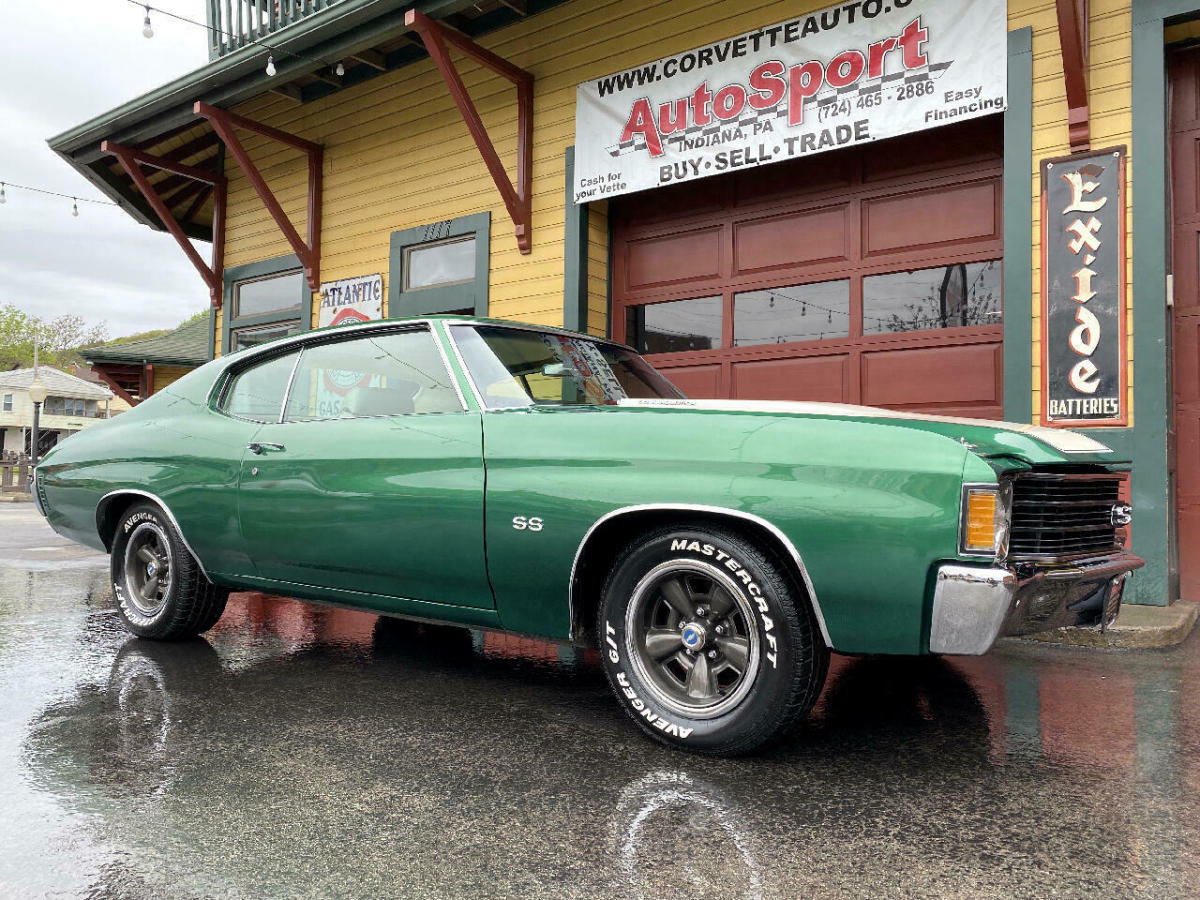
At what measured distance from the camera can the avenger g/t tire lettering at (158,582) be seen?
4.33 m

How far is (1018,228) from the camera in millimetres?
6090

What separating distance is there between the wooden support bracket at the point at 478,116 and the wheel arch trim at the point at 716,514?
6.29 m

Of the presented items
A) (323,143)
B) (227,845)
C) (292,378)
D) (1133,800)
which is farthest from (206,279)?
(1133,800)

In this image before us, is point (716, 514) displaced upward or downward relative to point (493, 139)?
downward

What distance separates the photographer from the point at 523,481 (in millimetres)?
3156

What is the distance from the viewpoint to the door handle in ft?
12.9

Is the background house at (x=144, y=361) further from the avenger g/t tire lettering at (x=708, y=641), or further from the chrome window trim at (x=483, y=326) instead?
the avenger g/t tire lettering at (x=708, y=641)

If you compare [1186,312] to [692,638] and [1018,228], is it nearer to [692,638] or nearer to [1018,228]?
[1018,228]

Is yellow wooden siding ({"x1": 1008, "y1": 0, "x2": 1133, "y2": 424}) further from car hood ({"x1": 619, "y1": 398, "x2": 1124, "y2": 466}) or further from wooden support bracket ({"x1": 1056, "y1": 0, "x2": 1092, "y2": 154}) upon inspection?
car hood ({"x1": 619, "y1": 398, "x2": 1124, "y2": 466})

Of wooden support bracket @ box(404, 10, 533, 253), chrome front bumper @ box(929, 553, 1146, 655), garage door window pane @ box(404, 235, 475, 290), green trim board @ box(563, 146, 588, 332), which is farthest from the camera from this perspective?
garage door window pane @ box(404, 235, 475, 290)

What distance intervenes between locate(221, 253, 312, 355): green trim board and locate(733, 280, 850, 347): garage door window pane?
5.72 metres

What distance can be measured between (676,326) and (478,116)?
2.67 meters

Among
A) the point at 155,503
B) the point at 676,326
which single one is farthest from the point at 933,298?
the point at 155,503

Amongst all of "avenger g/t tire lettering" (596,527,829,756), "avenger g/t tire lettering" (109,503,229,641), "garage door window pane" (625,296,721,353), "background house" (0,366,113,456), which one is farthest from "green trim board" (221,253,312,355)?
"background house" (0,366,113,456)
